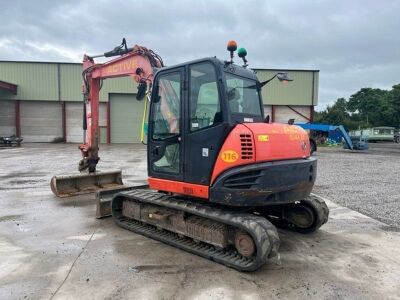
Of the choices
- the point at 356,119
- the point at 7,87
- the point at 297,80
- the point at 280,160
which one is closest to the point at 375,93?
the point at 356,119

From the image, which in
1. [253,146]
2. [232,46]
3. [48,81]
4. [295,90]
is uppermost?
[48,81]

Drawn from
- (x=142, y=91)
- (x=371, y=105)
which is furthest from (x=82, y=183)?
(x=371, y=105)

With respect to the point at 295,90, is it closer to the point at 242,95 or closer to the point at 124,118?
the point at 124,118

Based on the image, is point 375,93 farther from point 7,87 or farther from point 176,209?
point 176,209

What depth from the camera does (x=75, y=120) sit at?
1310 inches

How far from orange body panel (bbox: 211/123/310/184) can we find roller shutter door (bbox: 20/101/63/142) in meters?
31.0

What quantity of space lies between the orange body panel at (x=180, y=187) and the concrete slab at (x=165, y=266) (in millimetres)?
862

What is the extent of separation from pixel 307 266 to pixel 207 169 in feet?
6.18

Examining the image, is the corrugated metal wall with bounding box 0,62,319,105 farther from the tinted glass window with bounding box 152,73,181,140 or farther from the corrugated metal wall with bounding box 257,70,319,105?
the tinted glass window with bounding box 152,73,181,140

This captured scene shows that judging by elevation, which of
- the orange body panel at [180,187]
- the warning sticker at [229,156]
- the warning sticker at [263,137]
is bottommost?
the orange body panel at [180,187]

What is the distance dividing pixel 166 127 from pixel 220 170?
51.3 inches

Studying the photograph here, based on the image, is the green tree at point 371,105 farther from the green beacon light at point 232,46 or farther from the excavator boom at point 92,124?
the green beacon light at point 232,46

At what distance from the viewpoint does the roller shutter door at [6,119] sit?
106 feet

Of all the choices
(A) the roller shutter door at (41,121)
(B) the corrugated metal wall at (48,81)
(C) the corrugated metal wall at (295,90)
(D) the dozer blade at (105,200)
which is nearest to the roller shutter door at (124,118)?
(B) the corrugated metal wall at (48,81)
